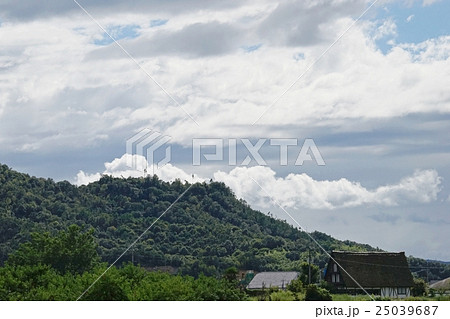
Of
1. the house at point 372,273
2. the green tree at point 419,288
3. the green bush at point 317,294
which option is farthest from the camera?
the house at point 372,273

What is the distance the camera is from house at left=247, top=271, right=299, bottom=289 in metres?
24.6

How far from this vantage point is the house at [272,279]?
24578mm

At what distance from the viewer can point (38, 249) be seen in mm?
29281

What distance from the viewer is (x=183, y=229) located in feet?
99.8

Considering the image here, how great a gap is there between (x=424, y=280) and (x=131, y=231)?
11.2m

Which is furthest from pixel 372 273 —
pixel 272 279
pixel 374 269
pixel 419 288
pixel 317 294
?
pixel 317 294

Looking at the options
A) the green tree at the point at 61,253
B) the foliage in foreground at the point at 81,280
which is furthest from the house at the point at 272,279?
the green tree at the point at 61,253

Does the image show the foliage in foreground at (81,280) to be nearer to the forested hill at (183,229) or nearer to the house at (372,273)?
the forested hill at (183,229)

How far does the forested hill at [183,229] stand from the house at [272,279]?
0.93 meters
